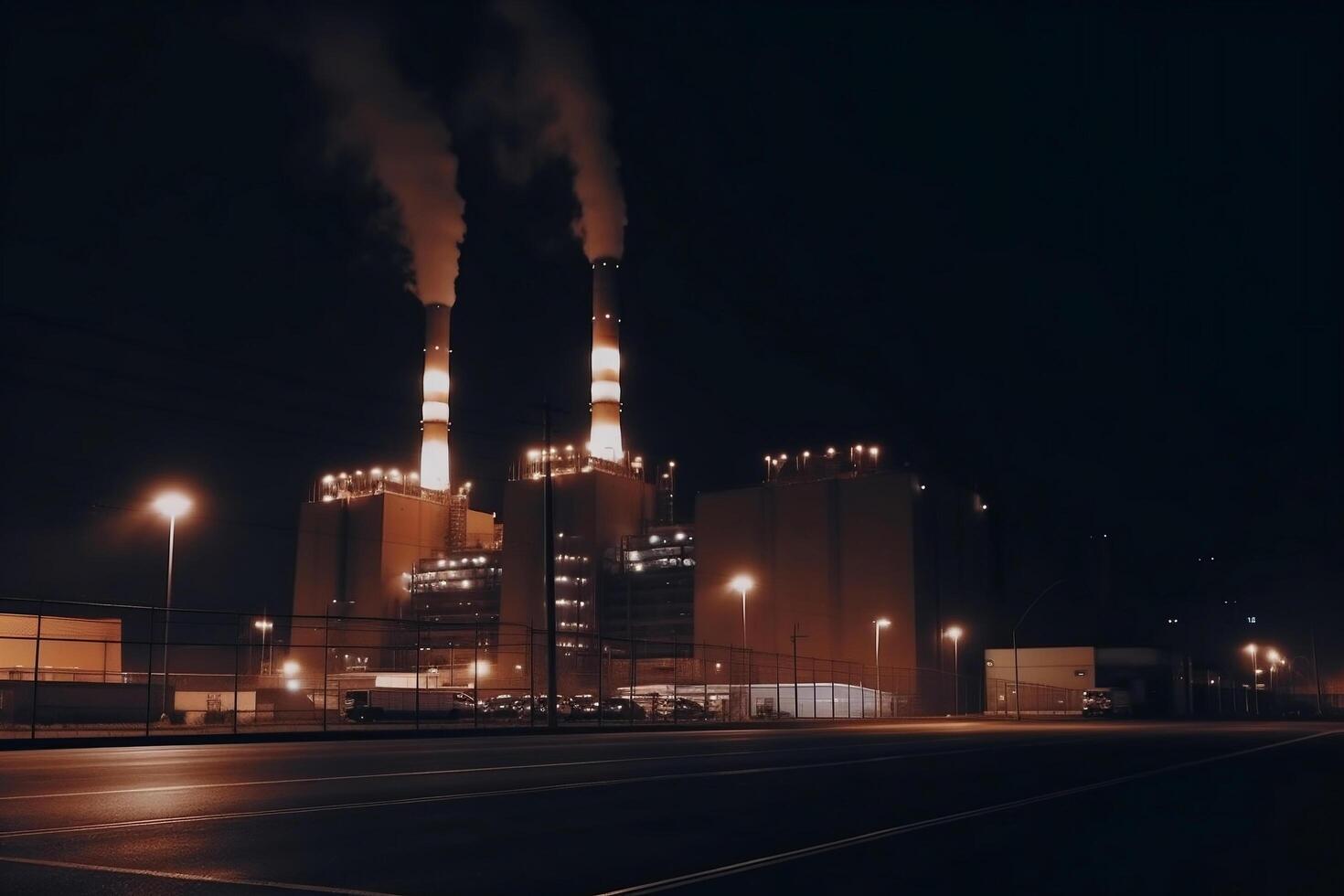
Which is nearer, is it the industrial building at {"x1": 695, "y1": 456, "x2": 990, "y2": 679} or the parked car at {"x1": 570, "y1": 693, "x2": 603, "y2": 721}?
the parked car at {"x1": 570, "y1": 693, "x2": 603, "y2": 721}

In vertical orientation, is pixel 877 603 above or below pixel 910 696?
above

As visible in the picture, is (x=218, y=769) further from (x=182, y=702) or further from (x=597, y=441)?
(x=597, y=441)

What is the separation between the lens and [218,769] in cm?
2062

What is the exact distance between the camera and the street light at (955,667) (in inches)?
3719

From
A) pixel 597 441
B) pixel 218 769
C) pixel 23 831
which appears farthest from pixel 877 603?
pixel 23 831

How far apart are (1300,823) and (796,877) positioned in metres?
7.17

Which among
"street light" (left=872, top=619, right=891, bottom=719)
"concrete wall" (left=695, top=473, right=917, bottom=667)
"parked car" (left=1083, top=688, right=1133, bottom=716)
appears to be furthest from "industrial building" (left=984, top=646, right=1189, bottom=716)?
"parked car" (left=1083, top=688, right=1133, bottom=716)

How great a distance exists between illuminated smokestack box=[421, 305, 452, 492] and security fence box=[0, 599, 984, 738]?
16.0 m

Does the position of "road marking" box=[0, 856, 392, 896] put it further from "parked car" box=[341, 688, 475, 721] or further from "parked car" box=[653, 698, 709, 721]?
"parked car" box=[653, 698, 709, 721]

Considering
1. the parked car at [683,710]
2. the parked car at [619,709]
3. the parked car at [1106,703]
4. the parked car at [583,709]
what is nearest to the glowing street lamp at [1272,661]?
the parked car at [1106,703]

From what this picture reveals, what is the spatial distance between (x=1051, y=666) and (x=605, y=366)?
151 ft

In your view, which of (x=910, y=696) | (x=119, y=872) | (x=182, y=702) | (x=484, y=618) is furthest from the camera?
(x=484, y=618)

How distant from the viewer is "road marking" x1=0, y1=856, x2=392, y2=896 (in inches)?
339

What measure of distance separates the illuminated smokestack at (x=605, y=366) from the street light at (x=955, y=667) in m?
35.2
